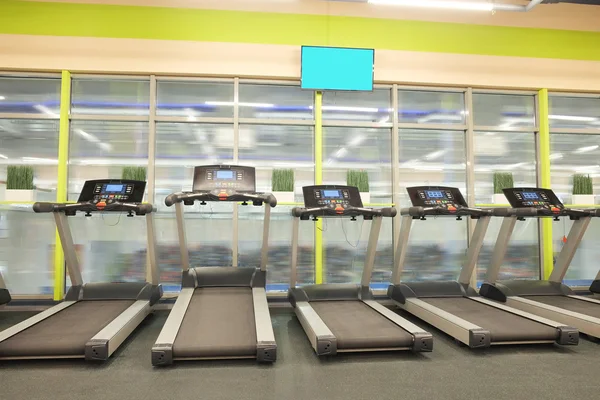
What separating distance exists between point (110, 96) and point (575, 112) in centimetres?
716

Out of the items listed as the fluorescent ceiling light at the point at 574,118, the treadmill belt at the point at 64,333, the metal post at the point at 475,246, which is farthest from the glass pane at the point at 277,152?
the fluorescent ceiling light at the point at 574,118

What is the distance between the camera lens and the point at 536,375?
246cm

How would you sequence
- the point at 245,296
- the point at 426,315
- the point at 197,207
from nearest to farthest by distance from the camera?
1. the point at 426,315
2. the point at 245,296
3. the point at 197,207

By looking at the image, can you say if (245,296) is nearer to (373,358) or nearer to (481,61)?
(373,358)

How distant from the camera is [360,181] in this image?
4977 mm

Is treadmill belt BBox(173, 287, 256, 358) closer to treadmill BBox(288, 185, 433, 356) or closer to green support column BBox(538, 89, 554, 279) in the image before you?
treadmill BBox(288, 185, 433, 356)

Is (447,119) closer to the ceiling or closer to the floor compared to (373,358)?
closer to the ceiling

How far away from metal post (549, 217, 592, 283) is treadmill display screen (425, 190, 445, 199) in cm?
171

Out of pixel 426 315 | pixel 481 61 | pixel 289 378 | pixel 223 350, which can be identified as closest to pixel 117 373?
pixel 223 350

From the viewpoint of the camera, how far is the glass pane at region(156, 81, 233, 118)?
5.09 meters

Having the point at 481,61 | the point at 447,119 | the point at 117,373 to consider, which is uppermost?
the point at 481,61

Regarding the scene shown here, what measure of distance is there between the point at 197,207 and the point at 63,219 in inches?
67.9

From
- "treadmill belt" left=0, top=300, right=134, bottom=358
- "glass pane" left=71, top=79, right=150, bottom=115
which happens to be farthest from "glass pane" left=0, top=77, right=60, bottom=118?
"treadmill belt" left=0, top=300, right=134, bottom=358

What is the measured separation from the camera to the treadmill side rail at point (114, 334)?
2570 millimetres
